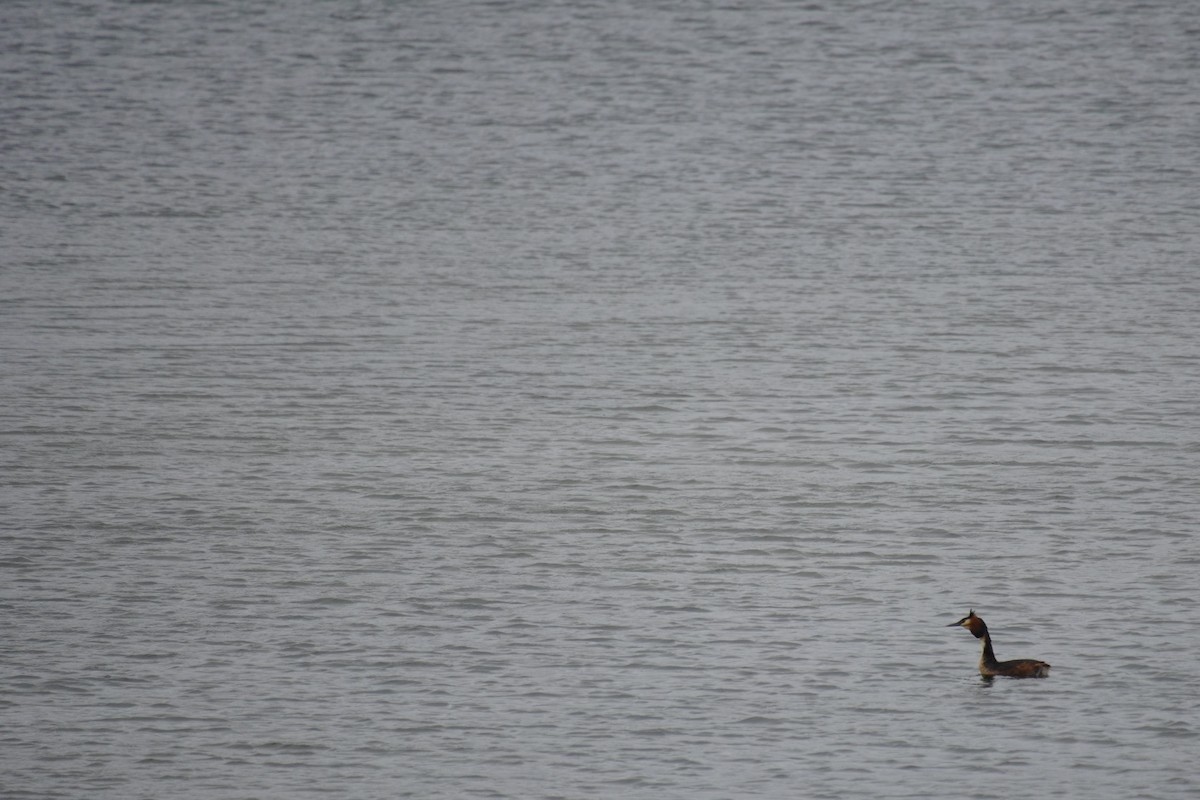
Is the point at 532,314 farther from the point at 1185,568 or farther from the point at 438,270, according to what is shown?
the point at 1185,568

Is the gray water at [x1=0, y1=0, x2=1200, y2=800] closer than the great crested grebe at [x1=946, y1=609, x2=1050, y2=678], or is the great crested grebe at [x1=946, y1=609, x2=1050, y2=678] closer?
the gray water at [x1=0, y1=0, x2=1200, y2=800]

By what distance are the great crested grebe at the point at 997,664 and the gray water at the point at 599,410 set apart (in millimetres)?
120

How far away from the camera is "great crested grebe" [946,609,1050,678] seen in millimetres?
13406

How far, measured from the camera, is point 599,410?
69.2 feet

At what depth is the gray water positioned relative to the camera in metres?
13.0

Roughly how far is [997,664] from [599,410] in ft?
26.9

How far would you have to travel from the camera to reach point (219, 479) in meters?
18.6

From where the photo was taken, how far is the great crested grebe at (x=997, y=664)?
13.4 meters

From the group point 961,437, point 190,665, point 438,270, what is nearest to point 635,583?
point 190,665

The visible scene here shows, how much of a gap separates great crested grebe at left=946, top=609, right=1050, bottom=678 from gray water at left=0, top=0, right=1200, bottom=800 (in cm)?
12

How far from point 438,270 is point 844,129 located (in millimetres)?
10577

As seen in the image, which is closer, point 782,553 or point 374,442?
point 782,553

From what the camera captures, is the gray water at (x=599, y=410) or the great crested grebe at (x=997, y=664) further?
the great crested grebe at (x=997, y=664)

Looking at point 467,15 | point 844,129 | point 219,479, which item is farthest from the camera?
point 467,15
